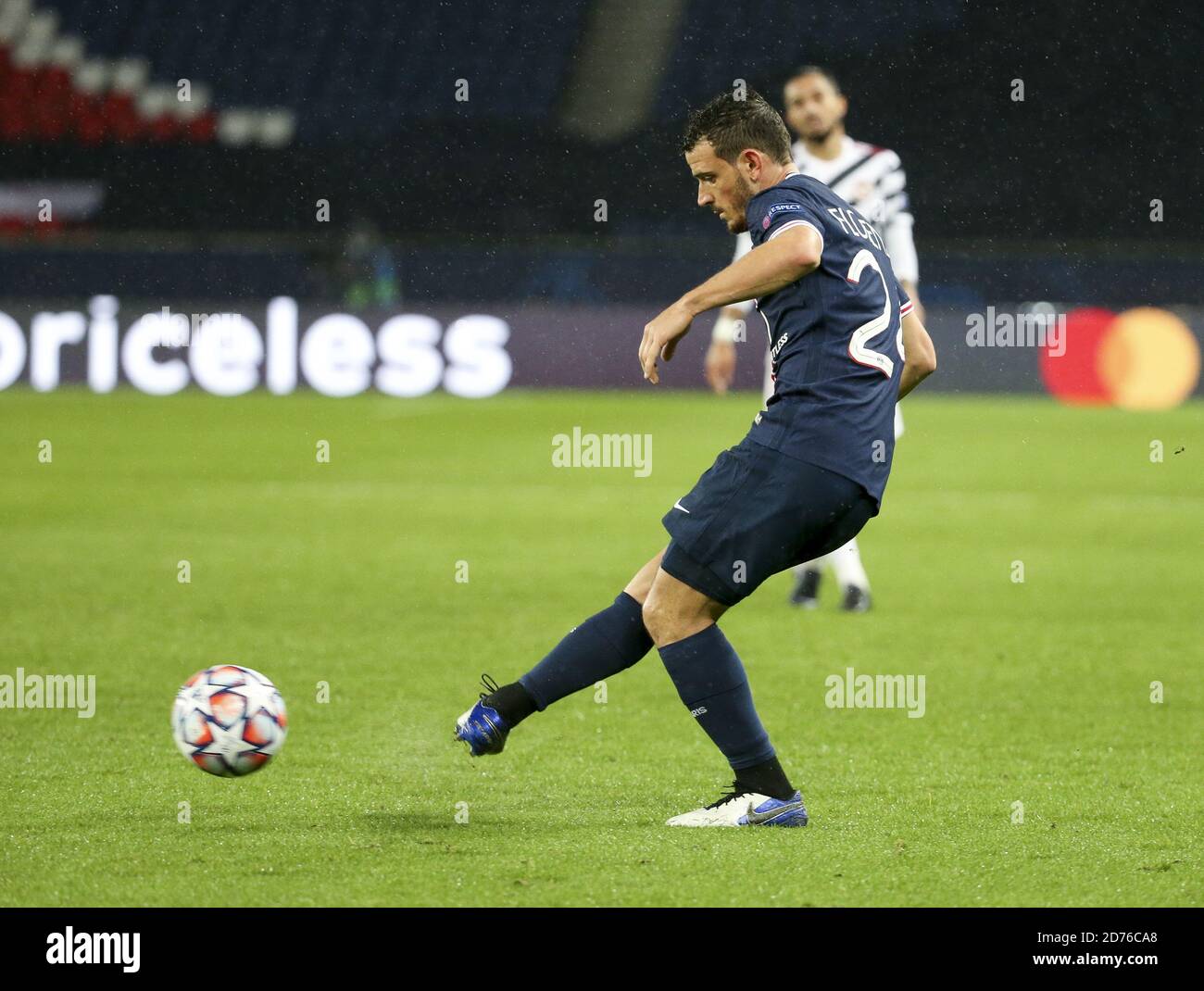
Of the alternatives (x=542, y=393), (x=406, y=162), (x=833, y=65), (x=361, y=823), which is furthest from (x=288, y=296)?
(x=361, y=823)

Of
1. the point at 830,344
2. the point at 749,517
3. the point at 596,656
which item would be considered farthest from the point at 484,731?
the point at 830,344

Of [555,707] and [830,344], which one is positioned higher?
[830,344]

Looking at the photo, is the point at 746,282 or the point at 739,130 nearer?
the point at 746,282

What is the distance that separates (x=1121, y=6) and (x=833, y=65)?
→ 201 inches

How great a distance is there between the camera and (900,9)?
2520 centimetres

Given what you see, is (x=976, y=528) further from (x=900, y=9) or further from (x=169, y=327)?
(x=900, y=9)

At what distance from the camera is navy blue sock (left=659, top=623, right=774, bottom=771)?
4.30 metres

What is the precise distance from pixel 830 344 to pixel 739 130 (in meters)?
0.56

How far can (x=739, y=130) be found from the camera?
4.22m

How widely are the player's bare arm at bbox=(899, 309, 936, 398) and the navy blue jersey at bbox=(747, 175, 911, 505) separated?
0.34 m

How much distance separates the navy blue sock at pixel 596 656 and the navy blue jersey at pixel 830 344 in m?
0.62

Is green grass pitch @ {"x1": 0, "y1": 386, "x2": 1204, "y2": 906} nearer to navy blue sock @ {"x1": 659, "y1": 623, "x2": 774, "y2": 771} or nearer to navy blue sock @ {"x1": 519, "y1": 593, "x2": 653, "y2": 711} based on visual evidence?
navy blue sock @ {"x1": 659, "y1": 623, "x2": 774, "y2": 771}

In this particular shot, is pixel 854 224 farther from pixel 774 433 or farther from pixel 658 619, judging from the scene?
pixel 658 619

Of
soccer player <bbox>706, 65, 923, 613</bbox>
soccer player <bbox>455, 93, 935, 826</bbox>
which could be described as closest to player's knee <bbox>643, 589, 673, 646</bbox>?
soccer player <bbox>455, 93, 935, 826</bbox>
